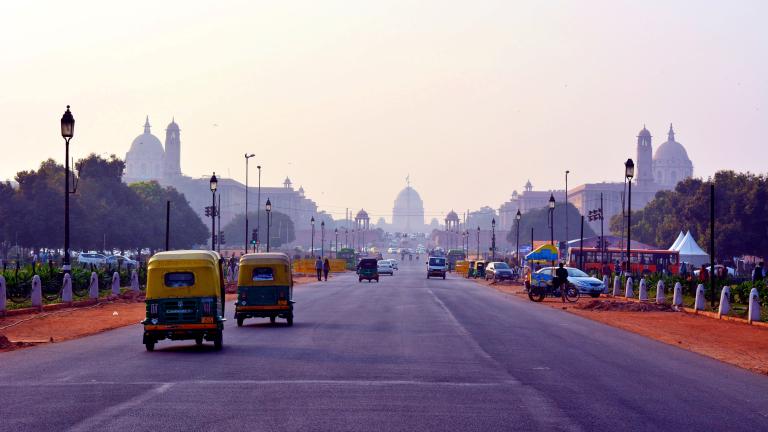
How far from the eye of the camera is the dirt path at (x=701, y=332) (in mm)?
22256

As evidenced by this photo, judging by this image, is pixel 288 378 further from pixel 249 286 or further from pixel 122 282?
pixel 122 282

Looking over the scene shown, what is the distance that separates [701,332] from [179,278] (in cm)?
1479

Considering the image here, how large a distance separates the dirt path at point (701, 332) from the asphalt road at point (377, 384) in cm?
93

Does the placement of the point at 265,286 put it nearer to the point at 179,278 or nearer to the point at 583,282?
the point at 179,278

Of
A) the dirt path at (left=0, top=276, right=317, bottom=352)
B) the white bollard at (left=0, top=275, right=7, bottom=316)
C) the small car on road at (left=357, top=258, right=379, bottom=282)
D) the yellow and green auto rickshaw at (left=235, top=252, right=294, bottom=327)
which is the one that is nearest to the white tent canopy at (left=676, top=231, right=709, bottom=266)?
the small car on road at (left=357, top=258, right=379, bottom=282)

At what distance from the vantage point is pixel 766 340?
26766mm

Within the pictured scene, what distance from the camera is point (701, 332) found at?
29.1 metres

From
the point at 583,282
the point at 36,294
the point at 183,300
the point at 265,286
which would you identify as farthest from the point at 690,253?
the point at 183,300

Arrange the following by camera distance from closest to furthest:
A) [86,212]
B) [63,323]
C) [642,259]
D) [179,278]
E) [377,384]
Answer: [377,384], [179,278], [63,323], [642,259], [86,212]

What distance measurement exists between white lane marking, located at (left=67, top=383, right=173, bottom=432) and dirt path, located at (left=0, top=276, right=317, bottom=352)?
28.4 ft

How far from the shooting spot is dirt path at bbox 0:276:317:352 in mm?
24328

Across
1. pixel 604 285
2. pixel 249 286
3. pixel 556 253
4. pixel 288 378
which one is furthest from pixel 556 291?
pixel 288 378

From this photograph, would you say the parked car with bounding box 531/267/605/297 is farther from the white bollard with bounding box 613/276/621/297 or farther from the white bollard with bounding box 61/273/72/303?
the white bollard with bounding box 61/273/72/303

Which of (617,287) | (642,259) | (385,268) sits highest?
(642,259)
